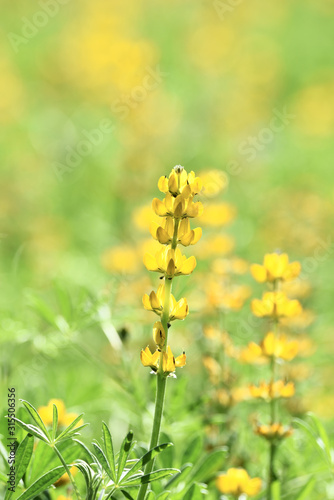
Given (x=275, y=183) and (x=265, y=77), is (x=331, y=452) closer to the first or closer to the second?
(x=275, y=183)

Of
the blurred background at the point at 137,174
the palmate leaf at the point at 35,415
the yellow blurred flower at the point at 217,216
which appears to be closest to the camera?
the palmate leaf at the point at 35,415

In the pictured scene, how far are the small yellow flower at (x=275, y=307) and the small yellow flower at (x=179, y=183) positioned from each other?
0.30 metres

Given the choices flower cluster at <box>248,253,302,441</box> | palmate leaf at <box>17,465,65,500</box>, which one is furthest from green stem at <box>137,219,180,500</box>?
flower cluster at <box>248,253,302,441</box>

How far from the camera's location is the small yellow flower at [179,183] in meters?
0.91

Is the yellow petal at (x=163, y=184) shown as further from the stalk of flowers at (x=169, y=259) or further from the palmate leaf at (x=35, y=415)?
the palmate leaf at (x=35, y=415)

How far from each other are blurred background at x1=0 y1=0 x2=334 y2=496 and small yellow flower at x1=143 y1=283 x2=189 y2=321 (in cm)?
49

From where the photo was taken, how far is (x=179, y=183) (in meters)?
0.91

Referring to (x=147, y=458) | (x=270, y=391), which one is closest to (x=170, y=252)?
(x=147, y=458)

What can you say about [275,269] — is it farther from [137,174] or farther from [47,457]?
[137,174]

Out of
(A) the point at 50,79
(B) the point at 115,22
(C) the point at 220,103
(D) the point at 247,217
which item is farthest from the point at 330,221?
(B) the point at 115,22

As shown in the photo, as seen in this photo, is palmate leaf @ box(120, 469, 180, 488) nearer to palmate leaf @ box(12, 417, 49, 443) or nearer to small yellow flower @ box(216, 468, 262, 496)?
palmate leaf @ box(12, 417, 49, 443)

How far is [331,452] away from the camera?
48.0 inches

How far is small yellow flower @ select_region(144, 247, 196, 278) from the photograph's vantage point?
0.89m

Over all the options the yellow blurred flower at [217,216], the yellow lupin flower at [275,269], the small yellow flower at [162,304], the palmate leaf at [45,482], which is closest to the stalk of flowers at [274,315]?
the yellow lupin flower at [275,269]
